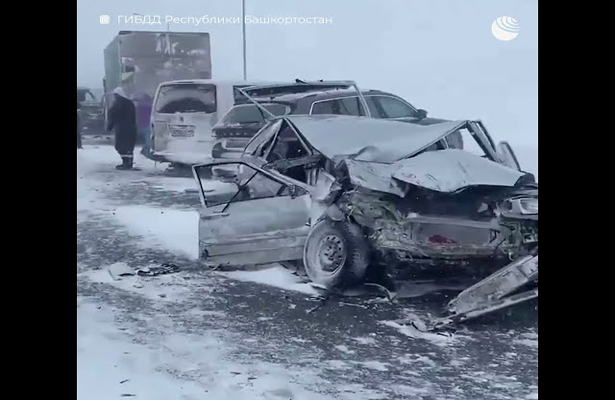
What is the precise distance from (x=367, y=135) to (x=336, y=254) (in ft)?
1.27

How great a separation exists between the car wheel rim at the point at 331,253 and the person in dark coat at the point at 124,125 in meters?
0.67

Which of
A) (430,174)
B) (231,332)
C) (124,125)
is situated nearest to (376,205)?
(430,174)

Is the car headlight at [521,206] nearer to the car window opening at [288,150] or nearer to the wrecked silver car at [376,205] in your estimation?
the wrecked silver car at [376,205]

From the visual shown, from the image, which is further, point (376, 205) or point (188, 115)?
point (188, 115)

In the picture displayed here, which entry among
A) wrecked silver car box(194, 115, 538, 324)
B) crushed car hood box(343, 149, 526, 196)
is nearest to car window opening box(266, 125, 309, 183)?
wrecked silver car box(194, 115, 538, 324)

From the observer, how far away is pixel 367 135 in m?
1.96

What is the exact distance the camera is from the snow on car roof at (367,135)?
1.93m

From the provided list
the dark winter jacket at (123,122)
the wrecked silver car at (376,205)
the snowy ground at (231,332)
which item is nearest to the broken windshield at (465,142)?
the wrecked silver car at (376,205)

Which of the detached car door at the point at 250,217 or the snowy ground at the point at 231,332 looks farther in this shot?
the detached car door at the point at 250,217

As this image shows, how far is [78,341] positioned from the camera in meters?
1.90

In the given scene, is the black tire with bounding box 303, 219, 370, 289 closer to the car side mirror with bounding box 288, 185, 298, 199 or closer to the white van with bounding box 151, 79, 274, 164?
the car side mirror with bounding box 288, 185, 298, 199

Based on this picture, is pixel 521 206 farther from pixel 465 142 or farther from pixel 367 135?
pixel 367 135

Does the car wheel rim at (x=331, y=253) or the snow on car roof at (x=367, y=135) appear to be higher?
the snow on car roof at (x=367, y=135)
